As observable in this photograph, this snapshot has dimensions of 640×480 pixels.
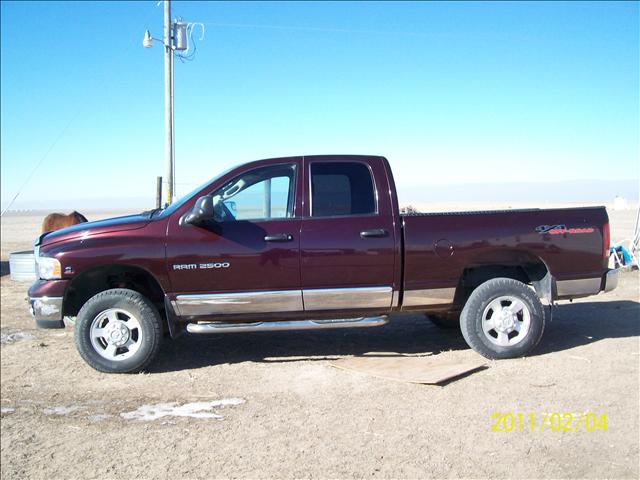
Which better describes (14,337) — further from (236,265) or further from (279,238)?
(279,238)

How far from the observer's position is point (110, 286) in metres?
5.55

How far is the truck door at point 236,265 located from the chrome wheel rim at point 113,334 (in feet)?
1.56

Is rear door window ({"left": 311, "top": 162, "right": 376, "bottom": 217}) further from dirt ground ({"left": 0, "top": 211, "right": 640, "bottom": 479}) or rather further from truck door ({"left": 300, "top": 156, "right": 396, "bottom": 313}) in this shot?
dirt ground ({"left": 0, "top": 211, "right": 640, "bottom": 479})

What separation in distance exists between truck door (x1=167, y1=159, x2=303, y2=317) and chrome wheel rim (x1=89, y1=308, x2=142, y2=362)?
0.47 metres

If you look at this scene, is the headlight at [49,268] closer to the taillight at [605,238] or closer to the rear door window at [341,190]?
the rear door window at [341,190]

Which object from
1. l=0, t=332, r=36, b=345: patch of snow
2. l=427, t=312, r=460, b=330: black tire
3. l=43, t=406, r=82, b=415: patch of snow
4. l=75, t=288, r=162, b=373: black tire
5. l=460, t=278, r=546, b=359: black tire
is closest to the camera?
l=43, t=406, r=82, b=415: patch of snow

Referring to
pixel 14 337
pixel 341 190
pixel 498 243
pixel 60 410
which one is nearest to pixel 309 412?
pixel 60 410

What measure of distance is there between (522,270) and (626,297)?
11.8ft

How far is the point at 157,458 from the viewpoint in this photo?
3.57m

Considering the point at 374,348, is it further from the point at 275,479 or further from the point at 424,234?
the point at 275,479

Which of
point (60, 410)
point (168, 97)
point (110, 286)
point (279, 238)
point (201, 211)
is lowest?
point (60, 410)

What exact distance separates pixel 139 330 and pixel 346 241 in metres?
2.12

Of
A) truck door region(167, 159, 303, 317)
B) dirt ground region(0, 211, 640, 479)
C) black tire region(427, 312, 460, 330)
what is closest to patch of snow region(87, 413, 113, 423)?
dirt ground region(0, 211, 640, 479)
